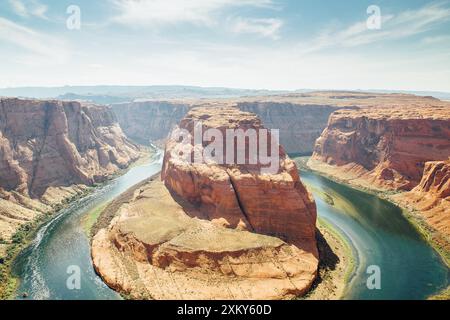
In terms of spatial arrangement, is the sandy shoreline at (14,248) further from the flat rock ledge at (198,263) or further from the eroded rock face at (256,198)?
the eroded rock face at (256,198)

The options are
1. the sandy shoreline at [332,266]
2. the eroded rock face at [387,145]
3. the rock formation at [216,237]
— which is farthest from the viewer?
the eroded rock face at [387,145]

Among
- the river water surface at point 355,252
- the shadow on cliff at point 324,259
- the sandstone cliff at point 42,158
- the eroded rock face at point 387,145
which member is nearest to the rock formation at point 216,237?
the shadow on cliff at point 324,259

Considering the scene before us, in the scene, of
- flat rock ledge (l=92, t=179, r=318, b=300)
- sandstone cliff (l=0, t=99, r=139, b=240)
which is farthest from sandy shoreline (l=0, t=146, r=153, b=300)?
flat rock ledge (l=92, t=179, r=318, b=300)

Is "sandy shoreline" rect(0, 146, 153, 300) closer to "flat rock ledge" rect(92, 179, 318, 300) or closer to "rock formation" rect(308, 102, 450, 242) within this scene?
"flat rock ledge" rect(92, 179, 318, 300)

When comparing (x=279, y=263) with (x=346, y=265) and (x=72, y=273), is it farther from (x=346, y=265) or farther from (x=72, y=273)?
(x=72, y=273)

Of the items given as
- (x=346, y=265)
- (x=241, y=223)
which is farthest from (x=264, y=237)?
(x=346, y=265)
